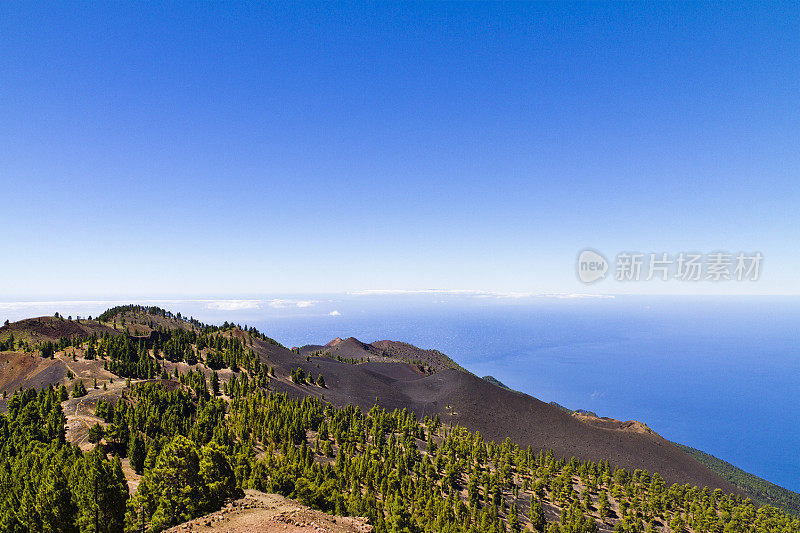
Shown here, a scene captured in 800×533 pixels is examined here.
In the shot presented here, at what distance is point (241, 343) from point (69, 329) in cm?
10466

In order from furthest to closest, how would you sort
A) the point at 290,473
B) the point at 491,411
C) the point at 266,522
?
the point at 491,411, the point at 290,473, the point at 266,522

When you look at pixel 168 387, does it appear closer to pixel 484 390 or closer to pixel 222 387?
pixel 222 387

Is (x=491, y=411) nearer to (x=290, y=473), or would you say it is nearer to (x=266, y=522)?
(x=290, y=473)

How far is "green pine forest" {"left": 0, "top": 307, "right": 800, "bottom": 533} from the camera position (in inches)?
1508

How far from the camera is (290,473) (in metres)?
60.8

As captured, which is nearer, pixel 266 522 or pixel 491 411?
pixel 266 522

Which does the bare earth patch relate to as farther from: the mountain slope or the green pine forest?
the mountain slope

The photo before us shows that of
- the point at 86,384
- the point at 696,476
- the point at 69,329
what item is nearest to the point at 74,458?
the point at 86,384

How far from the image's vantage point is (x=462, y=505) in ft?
229

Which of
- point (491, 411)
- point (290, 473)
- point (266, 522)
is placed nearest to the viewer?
point (266, 522)

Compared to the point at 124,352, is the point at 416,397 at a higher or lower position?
lower

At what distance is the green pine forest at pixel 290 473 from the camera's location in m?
38.3

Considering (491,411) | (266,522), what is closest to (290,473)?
(266,522)

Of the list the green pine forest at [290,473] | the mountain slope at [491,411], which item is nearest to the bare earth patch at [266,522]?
the green pine forest at [290,473]
